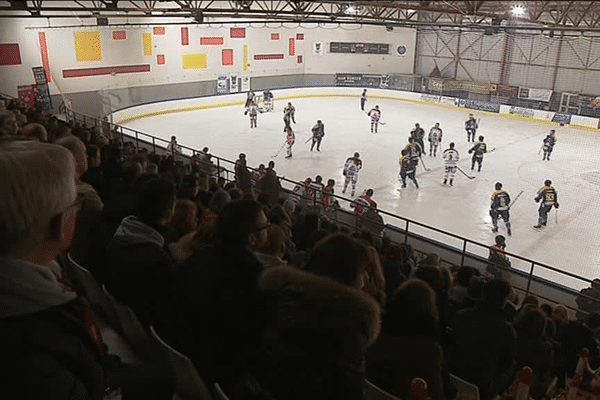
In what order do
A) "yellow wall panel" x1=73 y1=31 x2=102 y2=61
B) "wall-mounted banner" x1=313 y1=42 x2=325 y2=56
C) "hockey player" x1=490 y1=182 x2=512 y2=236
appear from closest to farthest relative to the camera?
1. "hockey player" x1=490 y1=182 x2=512 y2=236
2. "yellow wall panel" x1=73 y1=31 x2=102 y2=61
3. "wall-mounted banner" x1=313 y1=42 x2=325 y2=56

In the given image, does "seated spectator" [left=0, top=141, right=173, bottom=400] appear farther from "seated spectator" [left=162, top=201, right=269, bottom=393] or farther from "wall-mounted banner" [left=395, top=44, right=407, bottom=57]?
"wall-mounted banner" [left=395, top=44, right=407, bottom=57]

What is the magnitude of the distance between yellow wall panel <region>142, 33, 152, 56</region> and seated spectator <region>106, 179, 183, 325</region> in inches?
1020

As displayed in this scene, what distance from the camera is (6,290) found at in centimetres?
117

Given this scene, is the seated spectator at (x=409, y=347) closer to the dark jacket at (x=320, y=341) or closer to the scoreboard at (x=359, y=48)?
the dark jacket at (x=320, y=341)

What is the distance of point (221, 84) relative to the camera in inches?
1189

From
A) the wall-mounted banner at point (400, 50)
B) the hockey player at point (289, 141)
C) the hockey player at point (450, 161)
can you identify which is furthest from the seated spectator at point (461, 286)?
the wall-mounted banner at point (400, 50)

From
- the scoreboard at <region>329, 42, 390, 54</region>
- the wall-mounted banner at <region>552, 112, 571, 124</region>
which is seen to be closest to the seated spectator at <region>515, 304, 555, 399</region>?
the wall-mounted banner at <region>552, 112, 571, 124</region>

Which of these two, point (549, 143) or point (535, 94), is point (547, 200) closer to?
point (549, 143)

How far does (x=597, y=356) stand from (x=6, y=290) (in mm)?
4547

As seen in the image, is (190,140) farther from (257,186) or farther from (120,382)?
(120,382)

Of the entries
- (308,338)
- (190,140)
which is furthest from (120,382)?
(190,140)

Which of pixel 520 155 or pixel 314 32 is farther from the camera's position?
pixel 314 32

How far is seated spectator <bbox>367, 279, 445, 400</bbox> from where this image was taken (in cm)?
247

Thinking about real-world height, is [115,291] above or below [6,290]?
below
